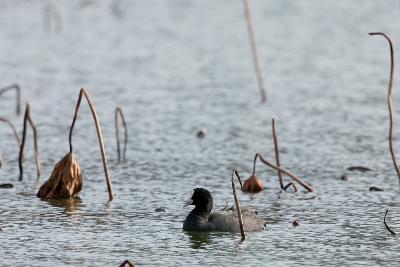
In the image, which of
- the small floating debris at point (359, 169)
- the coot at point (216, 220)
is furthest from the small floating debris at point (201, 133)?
the coot at point (216, 220)

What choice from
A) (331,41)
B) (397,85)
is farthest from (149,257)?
(331,41)

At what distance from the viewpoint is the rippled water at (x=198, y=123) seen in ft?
45.4

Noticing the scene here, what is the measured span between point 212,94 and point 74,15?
1417 cm

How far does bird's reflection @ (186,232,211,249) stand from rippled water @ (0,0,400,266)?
1.5 inches

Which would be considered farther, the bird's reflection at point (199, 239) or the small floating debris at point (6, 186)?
the small floating debris at point (6, 186)

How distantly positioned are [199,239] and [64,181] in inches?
115

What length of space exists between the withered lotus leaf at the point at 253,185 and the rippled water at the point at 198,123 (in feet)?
0.38

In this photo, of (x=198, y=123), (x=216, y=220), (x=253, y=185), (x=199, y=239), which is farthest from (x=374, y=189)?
(x=198, y=123)

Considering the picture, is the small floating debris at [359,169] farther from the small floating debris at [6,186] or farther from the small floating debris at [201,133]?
the small floating debris at [6,186]

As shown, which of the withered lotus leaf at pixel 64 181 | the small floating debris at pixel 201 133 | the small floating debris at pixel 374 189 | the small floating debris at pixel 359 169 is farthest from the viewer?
the small floating debris at pixel 201 133

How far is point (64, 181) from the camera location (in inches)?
637

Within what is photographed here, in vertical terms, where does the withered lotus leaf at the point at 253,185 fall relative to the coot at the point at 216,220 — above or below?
above

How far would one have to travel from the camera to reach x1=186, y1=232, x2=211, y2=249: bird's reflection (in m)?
13.8

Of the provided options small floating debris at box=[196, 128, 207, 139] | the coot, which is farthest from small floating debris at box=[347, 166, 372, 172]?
the coot
